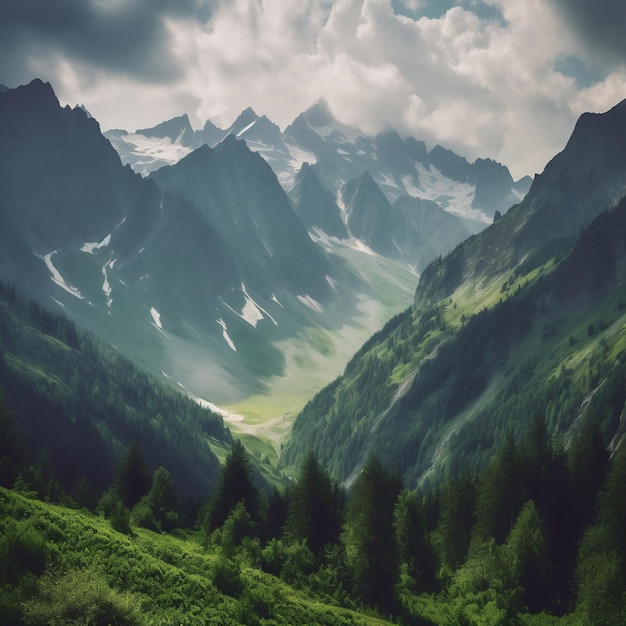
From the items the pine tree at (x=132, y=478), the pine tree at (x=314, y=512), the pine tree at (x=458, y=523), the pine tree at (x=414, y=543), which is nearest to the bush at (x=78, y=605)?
the pine tree at (x=314, y=512)

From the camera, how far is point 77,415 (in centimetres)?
15350

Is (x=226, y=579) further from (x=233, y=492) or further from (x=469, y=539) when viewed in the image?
(x=469, y=539)

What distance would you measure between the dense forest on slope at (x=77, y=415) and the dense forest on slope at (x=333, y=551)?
69.3 m

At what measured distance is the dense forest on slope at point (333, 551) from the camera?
36.8m

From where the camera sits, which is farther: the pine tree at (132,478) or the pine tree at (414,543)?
the pine tree at (132,478)

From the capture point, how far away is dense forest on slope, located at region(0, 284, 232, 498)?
142 meters

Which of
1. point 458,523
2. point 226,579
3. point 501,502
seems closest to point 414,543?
point 458,523

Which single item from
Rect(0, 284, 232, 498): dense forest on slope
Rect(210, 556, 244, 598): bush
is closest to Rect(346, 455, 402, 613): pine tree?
Rect(210, 556, 244, 598): bush

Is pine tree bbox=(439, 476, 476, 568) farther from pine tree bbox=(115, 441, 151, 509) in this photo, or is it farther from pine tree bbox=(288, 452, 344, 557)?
pine tree bbox=(115, 441, 151, 509)

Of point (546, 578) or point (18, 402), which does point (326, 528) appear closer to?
point (546, 578)

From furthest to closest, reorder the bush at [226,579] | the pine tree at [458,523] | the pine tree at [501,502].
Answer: the pine tree at [458,523]
the pine tree at [501,502]
the bush at [226,579]

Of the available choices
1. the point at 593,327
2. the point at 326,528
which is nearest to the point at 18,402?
the point at 326,528

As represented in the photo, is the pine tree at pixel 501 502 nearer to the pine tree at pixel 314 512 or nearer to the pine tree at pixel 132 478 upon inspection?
the pine tree at pixel 314 512

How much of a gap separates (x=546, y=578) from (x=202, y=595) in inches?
1391
